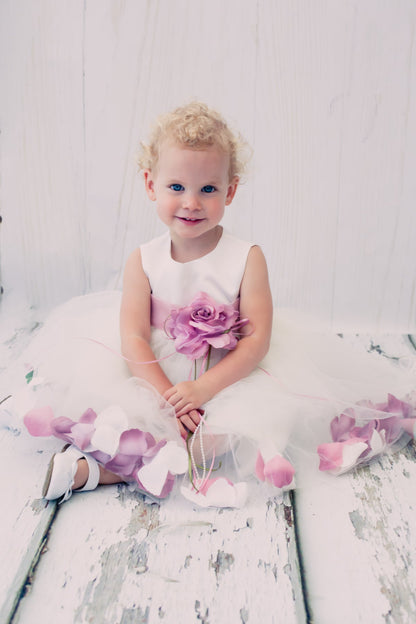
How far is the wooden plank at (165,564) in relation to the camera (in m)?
0.83

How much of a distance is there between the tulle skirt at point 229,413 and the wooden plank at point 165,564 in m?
0.05

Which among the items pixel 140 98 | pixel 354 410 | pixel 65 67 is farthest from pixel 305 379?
pixel 65 67

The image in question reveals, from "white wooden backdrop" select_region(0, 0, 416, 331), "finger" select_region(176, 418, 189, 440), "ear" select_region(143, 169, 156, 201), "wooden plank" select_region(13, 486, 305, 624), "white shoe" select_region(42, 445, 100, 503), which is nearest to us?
"wooden plank" select_region(13, 486, 305, 624)

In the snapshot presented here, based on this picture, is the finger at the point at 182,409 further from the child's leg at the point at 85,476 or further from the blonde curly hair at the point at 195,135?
the blonde curly hair at the point at 195,135

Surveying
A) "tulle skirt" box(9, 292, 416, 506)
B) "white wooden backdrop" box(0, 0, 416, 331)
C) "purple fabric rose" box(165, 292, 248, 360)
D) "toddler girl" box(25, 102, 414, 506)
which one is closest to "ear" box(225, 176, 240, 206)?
"toddler girl" box(25, 102, 414, 506)

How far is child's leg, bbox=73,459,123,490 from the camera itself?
105 centimetres

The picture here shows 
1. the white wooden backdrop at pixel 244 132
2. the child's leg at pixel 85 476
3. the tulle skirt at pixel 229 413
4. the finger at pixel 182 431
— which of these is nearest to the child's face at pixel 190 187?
the tulle skirt at pixel 229 413

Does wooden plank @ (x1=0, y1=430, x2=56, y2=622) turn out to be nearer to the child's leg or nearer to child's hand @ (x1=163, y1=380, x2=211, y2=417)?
the child's leg

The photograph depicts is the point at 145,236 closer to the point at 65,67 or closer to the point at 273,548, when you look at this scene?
the point at 65,67

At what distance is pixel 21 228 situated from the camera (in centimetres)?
204

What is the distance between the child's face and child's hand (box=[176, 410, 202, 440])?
35cm

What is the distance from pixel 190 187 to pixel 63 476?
570 mm

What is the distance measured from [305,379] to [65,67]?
1234 mm

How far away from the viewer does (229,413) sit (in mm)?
1126
